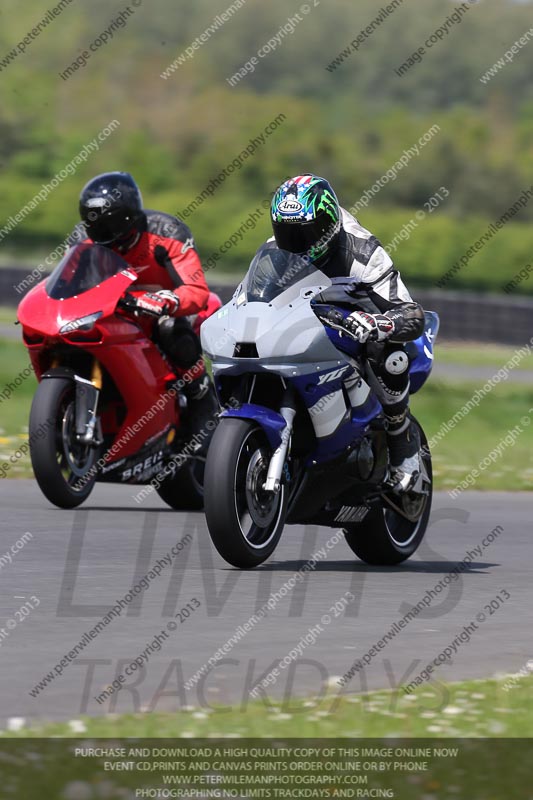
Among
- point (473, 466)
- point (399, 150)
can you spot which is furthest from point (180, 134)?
point (473, 466)

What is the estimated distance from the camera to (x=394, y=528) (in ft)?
30.0

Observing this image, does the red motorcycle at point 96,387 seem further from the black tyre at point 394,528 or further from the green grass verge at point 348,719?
the green grass verge at point 348,719

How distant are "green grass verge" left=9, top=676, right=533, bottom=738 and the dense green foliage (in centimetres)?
3154

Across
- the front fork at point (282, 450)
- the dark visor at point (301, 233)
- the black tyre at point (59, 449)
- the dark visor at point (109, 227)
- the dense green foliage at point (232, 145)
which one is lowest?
the dense green foliage at point (232, 145)

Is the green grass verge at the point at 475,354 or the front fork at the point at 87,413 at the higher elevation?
the front fork at the point at 87,413

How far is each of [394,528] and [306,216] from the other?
1.84 meters

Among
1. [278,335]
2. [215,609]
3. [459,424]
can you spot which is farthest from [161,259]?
[459,424]

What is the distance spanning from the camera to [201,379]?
11.4 metres

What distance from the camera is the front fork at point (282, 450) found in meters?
7.91

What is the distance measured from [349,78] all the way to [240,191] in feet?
136

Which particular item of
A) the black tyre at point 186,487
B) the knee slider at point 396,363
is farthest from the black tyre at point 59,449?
the knee slider at point 396,363

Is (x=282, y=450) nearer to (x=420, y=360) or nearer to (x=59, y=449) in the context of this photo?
(x=420, y=360)

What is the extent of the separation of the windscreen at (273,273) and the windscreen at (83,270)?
8.28 ft

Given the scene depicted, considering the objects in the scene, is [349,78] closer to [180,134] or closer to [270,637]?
[180,134]
